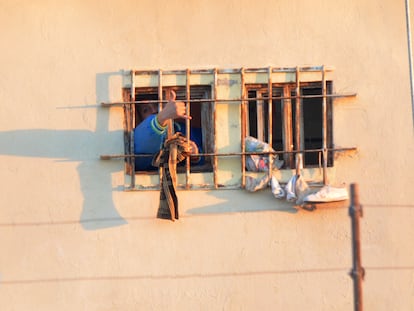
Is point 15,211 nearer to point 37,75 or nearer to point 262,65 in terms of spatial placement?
point 37,75

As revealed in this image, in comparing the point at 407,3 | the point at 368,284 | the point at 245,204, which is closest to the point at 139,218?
the point at 245,204

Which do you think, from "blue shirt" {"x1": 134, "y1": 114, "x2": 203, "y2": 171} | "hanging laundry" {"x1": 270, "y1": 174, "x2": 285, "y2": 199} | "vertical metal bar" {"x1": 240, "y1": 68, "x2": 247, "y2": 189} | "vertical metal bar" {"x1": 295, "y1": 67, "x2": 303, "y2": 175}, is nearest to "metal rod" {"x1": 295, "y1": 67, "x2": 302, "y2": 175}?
"vertical metal bar" {"x1": 295, "y1": 67, "x2": 303, "y2": 175}

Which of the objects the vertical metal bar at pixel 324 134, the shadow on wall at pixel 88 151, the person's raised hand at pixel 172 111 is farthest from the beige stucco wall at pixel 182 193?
the person's raised hand at pixel 172 111

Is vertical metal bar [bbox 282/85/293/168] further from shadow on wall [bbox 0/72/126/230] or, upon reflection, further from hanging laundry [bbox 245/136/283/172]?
shadow on wall [bbox 0/72/126/230]

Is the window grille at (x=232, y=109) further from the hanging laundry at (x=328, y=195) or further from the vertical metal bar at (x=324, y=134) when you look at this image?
the hanging laundry at (x=328, y=195)

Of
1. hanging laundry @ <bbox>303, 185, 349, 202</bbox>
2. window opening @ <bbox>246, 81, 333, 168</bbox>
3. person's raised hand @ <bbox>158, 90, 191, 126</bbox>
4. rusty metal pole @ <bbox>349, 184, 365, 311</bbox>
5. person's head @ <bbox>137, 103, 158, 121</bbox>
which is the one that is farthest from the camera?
person's head @ <bbox>137, 103, 158, 121</bbox>

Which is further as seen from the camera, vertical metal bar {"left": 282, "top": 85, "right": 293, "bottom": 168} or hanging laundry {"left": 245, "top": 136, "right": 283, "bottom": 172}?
vertical metal bar {"left": 282, "top": 85, "right": 293, "bottom": 168}

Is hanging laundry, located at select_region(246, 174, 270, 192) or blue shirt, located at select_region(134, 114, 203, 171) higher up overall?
blue shirt, located at select_region(134, 114, 203, 171)

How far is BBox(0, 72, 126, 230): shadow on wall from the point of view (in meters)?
6.32

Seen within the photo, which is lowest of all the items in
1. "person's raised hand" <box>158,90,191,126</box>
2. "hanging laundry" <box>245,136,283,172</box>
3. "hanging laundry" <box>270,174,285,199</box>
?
"hanging laundry" <box>270,174,285,199</box>

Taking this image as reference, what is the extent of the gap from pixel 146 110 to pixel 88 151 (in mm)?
555

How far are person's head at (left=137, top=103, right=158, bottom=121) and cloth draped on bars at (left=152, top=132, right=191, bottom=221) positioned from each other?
44 centimetres

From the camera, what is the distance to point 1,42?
254 inches

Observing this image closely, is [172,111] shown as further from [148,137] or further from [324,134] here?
[324,134]
